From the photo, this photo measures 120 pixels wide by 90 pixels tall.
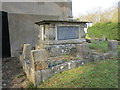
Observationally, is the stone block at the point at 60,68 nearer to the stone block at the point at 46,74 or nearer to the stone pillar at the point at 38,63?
the stone block at the point at 46,74

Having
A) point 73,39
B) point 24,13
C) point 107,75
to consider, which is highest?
point 24,13

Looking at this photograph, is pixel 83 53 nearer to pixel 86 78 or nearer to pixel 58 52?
pixel 58 52

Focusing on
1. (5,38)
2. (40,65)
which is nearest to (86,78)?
(40,65)

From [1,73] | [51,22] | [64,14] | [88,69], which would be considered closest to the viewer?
[88,69]

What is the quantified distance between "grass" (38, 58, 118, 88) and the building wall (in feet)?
17.1

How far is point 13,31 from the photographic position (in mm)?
7676

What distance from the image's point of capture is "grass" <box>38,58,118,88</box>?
2873 mm

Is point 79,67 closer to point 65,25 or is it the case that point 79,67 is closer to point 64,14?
point 65,25

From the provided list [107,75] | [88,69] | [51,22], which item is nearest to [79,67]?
[88,69]

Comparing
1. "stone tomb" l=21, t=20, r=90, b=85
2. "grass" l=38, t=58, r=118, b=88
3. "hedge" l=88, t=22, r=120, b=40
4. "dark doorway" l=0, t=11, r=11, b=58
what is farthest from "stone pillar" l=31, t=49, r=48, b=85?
"hedge" l=88, t=22, r=120, b=40

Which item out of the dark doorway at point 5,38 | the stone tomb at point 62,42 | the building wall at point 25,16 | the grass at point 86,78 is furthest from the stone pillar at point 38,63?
the dark doorway at point 5,38

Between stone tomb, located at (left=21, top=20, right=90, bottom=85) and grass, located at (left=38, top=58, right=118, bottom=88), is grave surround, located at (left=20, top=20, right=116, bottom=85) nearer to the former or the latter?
stone tomb, located at (left=21, top=20, right=90, bottom=85)

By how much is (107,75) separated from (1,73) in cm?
404

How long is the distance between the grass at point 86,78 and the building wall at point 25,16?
17.1 feet
